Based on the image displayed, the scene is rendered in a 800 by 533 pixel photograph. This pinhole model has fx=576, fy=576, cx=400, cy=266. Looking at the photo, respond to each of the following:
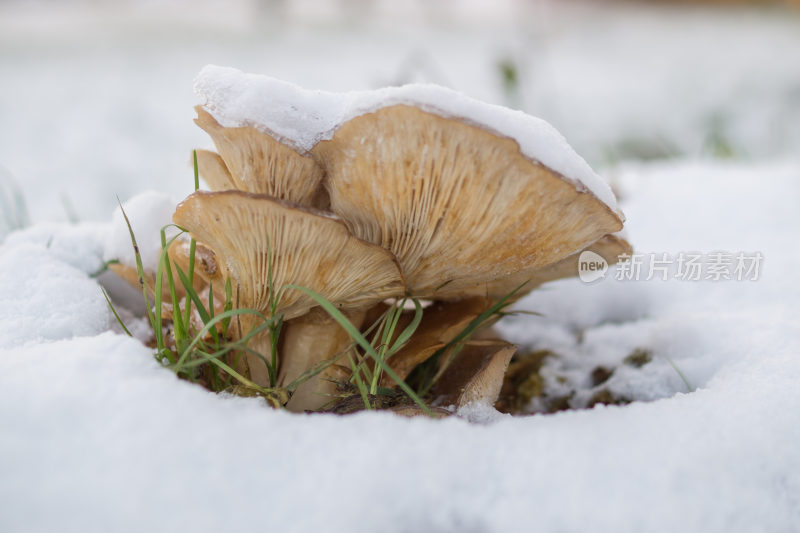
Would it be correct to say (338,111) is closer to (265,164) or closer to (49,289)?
(265,164)

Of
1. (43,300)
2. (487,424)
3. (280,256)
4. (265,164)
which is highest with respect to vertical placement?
(265,164)

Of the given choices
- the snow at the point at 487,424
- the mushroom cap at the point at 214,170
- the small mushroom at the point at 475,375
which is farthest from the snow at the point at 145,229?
the small mushroom at the point at 475,375

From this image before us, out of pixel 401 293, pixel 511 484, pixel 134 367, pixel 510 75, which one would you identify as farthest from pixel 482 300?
pixel 510 75

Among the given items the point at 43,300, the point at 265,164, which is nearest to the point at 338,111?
the point at 265,164

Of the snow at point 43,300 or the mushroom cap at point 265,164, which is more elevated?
the mushroom cap at point 265,164

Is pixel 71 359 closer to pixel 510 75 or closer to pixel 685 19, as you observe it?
pixel 510 75

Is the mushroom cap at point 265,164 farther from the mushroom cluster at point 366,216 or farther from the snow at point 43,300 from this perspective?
the snow at point 43,300
